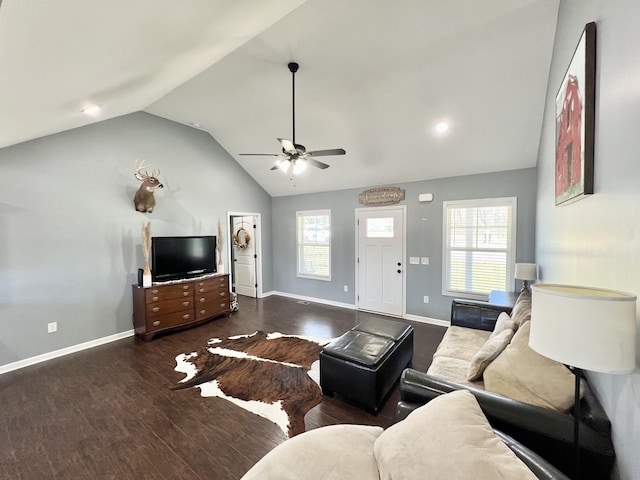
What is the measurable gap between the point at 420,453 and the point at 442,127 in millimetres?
3693

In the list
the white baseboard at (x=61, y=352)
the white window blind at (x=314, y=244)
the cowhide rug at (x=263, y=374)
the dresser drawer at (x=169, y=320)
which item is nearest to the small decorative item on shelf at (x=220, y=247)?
the dresser drawer at (x=169, y=320)

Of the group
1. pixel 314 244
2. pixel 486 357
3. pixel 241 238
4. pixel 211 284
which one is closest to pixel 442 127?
pixel 486 357

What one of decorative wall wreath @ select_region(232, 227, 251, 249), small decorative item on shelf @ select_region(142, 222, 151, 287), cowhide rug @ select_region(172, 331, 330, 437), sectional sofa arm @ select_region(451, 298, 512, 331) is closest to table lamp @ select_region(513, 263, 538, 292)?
sectional sofa arm @ select_region(451, 298, 512, 331)

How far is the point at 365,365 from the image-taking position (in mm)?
2357

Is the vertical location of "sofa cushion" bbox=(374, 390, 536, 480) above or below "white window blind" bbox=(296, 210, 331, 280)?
below

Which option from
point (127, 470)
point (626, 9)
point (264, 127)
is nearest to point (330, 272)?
point (264, 127)

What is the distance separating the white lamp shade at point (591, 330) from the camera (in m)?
0.78

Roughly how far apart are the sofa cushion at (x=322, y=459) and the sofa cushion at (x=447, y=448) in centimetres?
6

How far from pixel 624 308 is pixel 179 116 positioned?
539 cm

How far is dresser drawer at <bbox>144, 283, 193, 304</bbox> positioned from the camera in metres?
3.97

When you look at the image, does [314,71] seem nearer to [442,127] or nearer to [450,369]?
[442,127]

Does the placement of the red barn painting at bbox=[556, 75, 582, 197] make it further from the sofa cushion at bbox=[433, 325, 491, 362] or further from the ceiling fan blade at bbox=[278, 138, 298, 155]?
the ceiling fan blade at bbox=[278, 138, 298, 155]

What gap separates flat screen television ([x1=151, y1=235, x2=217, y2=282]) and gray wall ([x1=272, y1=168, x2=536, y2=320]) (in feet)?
6.45

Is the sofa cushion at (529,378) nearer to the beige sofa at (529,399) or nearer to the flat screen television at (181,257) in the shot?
the beige sofa at (529,399)
